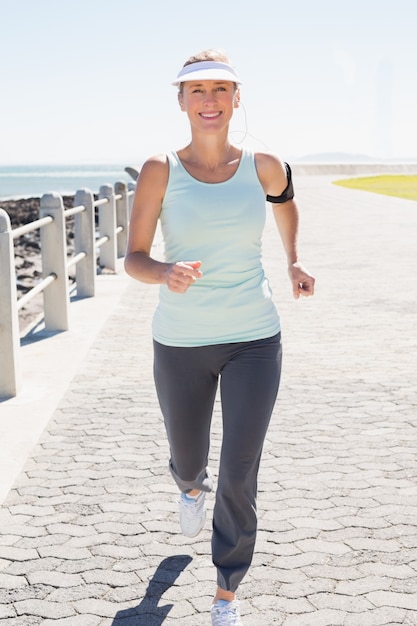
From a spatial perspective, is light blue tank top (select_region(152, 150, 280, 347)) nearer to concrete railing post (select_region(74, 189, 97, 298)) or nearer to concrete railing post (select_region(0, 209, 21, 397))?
concrete railing post (select_region(0, 209, 21, 397))

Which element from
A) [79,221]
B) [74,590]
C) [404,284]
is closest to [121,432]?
[74,590]

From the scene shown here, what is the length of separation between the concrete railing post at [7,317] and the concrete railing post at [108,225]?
708 centimetres

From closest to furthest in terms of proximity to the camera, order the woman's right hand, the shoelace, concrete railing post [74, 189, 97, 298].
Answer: the woman's right hand
the shoelace
concrete railing post [74, 189, 97, 298]

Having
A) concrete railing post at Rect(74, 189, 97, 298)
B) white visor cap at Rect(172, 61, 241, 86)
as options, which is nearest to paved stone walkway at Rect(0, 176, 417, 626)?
white visor cap at Rect(172, 61, 241, 86)

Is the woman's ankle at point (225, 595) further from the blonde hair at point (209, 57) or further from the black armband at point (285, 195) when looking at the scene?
the blonde hair at point (209, 57)

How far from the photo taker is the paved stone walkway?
148 inches

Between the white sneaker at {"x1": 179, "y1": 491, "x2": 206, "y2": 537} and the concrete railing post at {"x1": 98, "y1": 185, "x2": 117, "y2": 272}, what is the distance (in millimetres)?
9914

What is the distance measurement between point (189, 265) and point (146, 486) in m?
2.13

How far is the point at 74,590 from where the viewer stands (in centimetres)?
387

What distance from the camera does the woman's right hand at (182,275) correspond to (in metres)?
3.25

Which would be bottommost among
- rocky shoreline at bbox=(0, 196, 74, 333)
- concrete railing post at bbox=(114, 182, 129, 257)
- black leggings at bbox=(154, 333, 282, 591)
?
rocky shoreline at bbox=(0, 196, 74, 333)

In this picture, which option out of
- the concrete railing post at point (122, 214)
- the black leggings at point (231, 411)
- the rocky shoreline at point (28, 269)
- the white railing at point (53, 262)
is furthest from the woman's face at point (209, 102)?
the concrete railing post at point (122, 214)

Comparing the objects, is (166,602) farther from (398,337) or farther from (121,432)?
(398,337)

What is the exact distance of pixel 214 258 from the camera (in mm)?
3588
